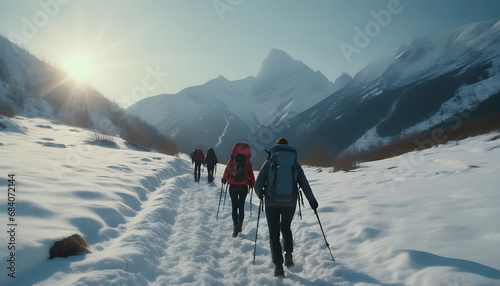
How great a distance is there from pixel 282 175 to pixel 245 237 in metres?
2.97

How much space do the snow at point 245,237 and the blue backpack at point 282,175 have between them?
1.39 meters

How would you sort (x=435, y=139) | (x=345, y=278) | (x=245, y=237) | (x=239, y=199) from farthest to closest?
(x=435, y=139) < (x=239, y=199) < (x=245, y=237) < (x=345, y=278)

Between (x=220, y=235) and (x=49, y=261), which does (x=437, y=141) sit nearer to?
(x=220, y=235)

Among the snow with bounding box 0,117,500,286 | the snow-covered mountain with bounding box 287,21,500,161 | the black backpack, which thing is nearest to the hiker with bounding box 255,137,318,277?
the snow with bounding box 0,117,500,286

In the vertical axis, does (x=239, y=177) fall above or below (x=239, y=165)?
below

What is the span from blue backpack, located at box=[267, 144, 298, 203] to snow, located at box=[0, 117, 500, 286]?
4.55ft

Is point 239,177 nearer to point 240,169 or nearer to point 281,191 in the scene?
point 240,169

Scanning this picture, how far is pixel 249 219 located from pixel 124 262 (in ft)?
15.9

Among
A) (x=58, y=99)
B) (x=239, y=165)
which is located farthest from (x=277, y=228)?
(x=58, y=99)

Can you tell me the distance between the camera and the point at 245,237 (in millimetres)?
6676

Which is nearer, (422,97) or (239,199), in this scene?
(239,199)

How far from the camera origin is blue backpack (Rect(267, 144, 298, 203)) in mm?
4477

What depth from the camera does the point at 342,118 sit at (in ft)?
357

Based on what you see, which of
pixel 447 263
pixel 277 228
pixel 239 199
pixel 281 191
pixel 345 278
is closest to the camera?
pixel 447 263
